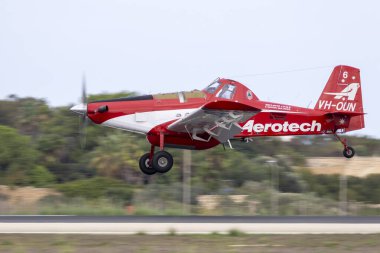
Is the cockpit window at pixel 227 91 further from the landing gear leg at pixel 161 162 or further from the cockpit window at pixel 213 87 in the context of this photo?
the landing gear leg at pixel 161 162

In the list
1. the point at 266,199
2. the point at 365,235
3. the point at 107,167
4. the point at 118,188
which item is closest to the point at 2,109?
the point at 107,167

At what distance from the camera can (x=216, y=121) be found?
77.6ft

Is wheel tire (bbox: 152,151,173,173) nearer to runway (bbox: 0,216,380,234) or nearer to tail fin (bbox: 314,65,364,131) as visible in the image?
runway (bbox: 0,216,380,234)

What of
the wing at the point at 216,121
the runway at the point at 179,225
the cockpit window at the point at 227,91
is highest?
the cockpit window at the point at 227,91

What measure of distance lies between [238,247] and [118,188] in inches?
817

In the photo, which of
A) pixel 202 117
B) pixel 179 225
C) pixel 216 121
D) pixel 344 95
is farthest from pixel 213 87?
pixel 344 95

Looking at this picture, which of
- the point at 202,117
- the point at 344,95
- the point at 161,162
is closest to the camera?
the point at 202,117

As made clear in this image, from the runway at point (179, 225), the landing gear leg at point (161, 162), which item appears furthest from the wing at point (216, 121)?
the runway at point (179, 225)

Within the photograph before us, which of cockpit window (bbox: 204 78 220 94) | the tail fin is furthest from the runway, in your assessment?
cockpit window (bbox: 204 78 220 94)

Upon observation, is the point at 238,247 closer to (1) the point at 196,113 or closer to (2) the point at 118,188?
(1) the point at 196,113

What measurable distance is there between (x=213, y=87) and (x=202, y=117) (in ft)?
4.49

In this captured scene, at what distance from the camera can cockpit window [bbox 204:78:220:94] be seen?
78.5ft

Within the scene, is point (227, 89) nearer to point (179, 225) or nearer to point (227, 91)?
point (227, 91)

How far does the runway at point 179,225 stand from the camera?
20233 millimetres
